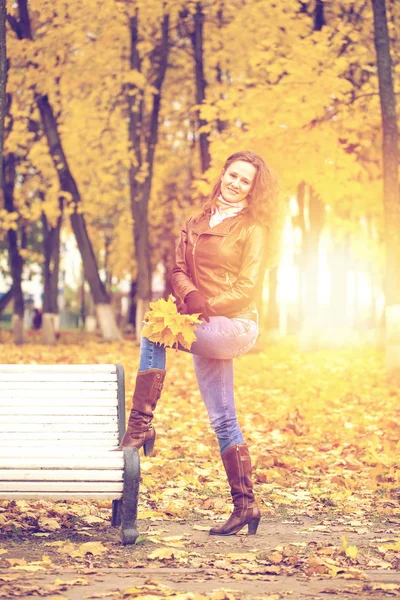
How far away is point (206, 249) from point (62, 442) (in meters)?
1.42

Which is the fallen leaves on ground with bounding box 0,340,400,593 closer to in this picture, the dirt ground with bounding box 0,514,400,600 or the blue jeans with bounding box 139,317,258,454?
the dirt ground with bounding box 0,514,400,600

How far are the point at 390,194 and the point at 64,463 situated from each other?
33.3ft

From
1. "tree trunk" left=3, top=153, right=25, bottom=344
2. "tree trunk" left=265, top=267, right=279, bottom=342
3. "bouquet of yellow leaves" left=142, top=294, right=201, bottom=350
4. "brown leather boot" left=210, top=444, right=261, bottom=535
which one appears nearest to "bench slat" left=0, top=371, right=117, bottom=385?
"bouquet of yellow leaves" left=142, top=294, right=201, bottom=350

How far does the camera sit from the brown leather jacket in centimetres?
607

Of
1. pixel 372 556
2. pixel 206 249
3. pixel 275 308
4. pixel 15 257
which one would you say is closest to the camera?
pixel 372 556

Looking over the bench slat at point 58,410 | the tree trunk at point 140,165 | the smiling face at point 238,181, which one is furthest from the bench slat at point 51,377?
the tree trunk at point 140,165

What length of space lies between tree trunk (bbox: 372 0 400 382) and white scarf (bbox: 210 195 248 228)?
28.7 feet

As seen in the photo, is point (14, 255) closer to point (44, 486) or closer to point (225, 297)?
point (225, 297)

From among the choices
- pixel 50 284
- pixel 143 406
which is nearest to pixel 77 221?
pixel 50 284

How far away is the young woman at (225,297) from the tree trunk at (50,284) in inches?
819

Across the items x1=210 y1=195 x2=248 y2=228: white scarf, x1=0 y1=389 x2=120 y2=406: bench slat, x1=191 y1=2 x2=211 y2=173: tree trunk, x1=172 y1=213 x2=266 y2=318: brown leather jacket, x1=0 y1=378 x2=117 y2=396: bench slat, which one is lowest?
x1=0 y1=389 x2=120 y2=406: bench slat

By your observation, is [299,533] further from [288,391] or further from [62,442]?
[288,391]

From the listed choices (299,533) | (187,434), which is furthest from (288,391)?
(299,533)

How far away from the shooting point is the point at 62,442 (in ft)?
20.9
